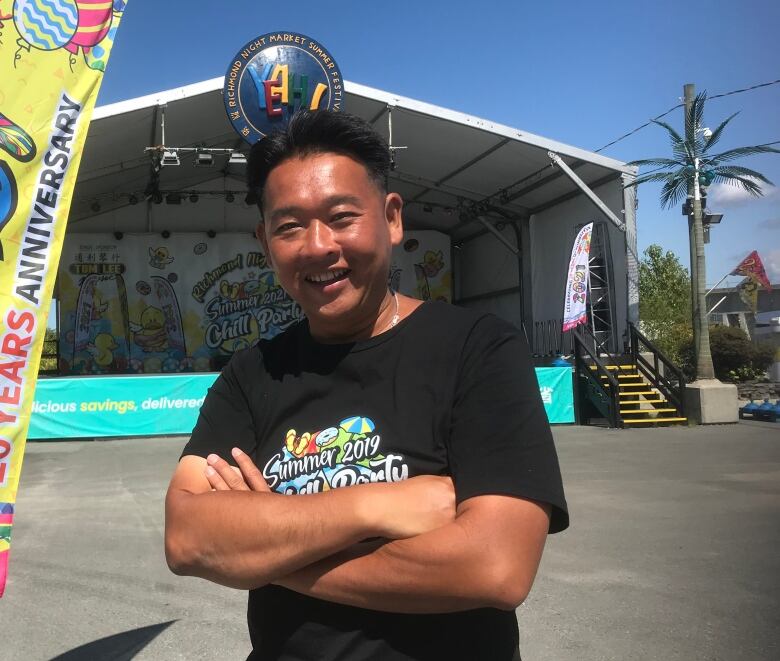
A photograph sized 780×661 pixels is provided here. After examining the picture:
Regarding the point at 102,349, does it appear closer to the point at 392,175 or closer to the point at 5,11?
the point at 392,175

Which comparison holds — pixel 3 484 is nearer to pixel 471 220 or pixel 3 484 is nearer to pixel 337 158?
pixel 337 158

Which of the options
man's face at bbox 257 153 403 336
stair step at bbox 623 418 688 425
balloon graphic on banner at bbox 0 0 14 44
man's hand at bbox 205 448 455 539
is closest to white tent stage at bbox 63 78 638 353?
stair step at bbox 623 418 688 425

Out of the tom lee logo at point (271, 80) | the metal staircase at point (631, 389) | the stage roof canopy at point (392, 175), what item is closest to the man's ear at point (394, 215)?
the tom lee logo at point (271, 80)

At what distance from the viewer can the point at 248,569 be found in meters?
1.31

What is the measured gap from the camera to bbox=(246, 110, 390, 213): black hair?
147cm

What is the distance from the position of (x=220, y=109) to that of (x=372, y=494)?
1727cm

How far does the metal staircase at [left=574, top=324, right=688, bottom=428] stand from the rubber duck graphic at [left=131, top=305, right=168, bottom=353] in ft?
51.3

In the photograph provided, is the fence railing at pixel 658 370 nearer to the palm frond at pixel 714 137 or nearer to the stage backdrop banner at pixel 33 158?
the palm frond at pixel 714 137

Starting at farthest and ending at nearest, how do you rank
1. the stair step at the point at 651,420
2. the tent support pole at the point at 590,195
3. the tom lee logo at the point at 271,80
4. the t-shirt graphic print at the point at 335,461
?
the tent support pole at the point at 590,195, the stair step at the point at 651,420, the tom lee logo at the point at 271,80, the t-shirt graphic print at the point at 335,461

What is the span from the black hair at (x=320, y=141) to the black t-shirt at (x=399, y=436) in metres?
0.37

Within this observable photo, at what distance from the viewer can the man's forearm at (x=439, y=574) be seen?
122cm

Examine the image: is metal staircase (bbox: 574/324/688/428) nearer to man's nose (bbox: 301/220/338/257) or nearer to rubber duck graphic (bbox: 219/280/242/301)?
man's nose (bbox: 301/220/338/257)

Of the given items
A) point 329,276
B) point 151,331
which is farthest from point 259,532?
point 151,331

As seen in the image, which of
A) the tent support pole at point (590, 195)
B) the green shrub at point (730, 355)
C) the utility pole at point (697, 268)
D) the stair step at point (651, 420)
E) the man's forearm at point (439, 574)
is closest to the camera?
the man's forearm at point (439, 574)
